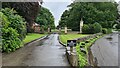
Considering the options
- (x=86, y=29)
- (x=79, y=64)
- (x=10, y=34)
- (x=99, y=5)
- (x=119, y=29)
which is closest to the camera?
(x=79, y=64)

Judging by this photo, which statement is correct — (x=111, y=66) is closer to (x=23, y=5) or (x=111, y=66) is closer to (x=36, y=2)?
(x=23, y=5)

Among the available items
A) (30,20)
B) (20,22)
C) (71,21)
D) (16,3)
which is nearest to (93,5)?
(71,21)

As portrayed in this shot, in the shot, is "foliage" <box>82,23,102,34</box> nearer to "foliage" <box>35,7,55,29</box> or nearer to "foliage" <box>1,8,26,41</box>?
"foliage" <box>35,7,55,29</box>

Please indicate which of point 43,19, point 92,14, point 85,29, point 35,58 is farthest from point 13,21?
point 43,19

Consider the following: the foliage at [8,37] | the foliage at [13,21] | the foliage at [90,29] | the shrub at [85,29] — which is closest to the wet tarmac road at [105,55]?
the foliage at [8,37]

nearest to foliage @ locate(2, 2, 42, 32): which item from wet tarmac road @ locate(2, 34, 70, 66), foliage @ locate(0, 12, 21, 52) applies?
foliage @ locate(0, 12, 21, 52)

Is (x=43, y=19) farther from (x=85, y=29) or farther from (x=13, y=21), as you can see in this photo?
(x=13, y=21)

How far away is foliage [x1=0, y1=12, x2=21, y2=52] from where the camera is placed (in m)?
13.3

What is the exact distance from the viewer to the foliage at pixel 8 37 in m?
13.3

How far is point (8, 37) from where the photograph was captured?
1396 cm

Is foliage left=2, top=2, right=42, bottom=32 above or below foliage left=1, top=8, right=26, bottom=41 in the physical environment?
above

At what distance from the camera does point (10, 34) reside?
14.1 m

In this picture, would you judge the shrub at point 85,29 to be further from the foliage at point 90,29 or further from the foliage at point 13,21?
the foliage at point 13,21

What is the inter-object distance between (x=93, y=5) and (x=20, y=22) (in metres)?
36.0
